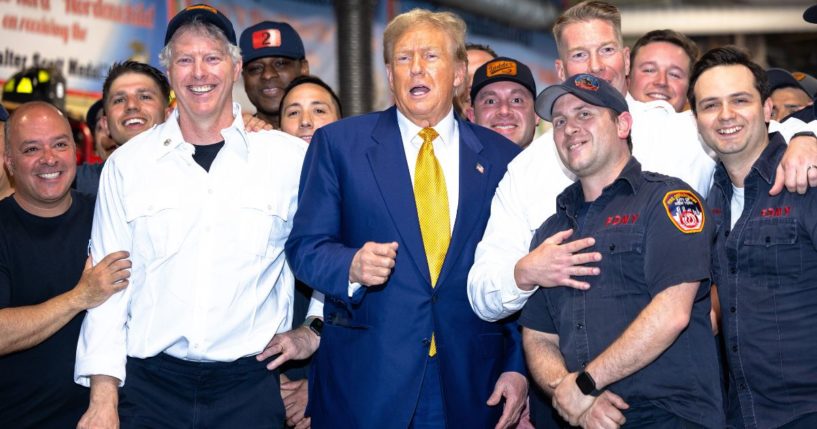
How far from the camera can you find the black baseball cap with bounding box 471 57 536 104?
443 centimetres

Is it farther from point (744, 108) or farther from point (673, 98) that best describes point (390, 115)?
point (673, 98)

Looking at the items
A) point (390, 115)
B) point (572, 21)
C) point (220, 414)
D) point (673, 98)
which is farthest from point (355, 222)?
point (673, 98)

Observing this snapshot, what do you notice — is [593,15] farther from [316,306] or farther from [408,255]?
[316,306]

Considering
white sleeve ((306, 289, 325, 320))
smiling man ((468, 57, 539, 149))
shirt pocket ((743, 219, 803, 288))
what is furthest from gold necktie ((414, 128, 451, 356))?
smiling man ((468, 57, 539, 149))

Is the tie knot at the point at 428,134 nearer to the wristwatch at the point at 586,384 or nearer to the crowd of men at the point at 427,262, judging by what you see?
the crowd of men at the point at 427,262

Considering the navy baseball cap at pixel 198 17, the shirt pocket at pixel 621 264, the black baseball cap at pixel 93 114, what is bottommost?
the shirt pocket at pixel 621 264

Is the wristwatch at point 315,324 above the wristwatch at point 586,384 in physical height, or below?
above

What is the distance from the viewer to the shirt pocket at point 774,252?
286cm

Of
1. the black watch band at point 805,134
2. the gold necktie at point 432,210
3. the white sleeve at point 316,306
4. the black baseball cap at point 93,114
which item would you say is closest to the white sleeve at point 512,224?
the gold necktie at point 432,210

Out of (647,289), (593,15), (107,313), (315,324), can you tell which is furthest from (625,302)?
(107,313)

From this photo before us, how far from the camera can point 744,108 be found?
3.06 m

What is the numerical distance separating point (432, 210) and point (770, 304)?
104cm

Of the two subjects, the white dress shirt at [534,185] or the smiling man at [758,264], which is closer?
the smiling man at [758,264]

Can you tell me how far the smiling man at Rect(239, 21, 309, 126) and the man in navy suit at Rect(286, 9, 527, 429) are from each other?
1.38m
